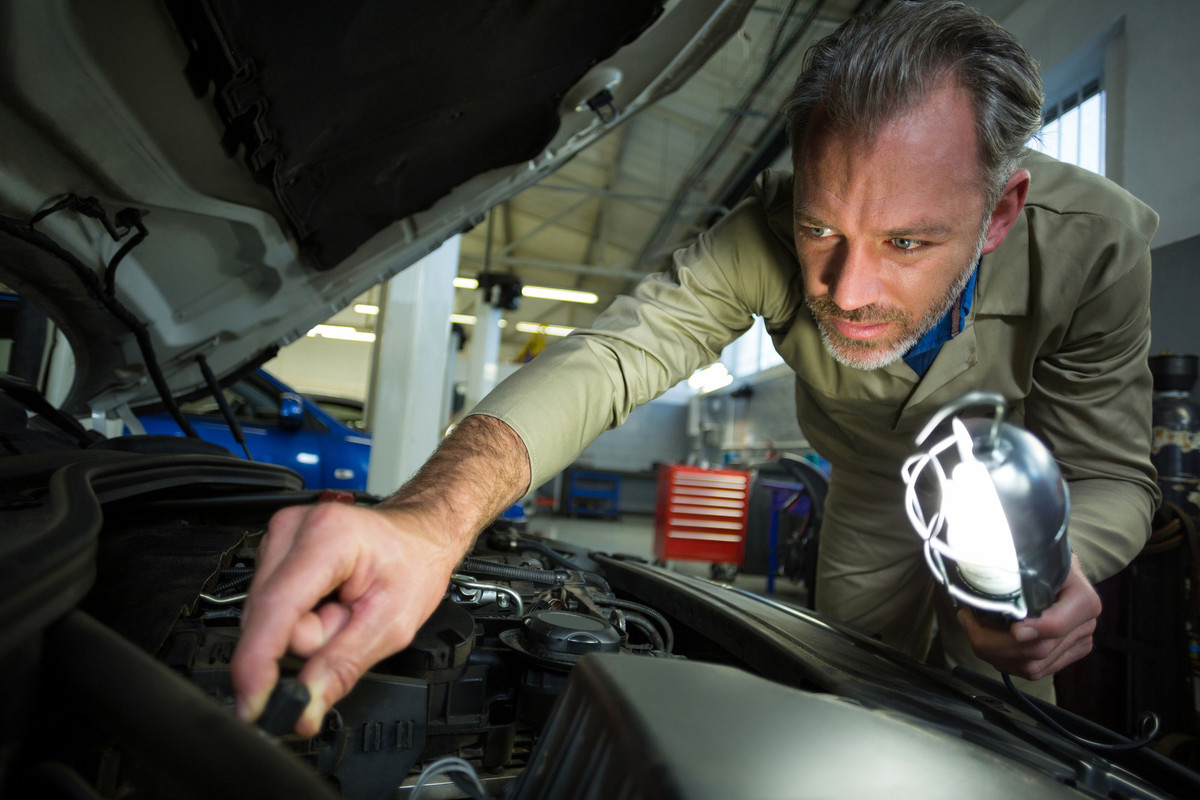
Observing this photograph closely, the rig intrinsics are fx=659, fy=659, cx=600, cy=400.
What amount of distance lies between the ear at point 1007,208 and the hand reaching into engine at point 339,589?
960 millimetres

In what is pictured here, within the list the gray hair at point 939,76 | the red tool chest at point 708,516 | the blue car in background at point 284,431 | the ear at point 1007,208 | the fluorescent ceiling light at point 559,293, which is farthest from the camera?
the fluorescent ceiling light at point 559,293

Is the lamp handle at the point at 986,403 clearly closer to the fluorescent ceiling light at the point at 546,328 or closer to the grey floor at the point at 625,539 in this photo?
the grey floor at the point at 625,539

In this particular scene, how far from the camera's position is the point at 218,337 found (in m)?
1.67

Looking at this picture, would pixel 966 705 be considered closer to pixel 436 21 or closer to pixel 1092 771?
pixel 1092 771

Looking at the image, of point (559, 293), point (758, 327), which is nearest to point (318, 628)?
point (758, 327)

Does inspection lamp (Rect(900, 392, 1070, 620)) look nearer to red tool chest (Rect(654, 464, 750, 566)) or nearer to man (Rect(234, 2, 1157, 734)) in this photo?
man (Rect(234, 2, 1157, 734))

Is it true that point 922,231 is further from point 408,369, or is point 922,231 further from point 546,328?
point 546,328

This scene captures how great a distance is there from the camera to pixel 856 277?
3.01ft

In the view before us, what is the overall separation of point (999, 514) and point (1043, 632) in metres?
0.35

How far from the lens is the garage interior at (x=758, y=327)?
1568mm

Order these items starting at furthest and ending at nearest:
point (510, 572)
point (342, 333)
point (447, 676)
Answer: point (342, 333)
point (510, 572)
point (447, 676)

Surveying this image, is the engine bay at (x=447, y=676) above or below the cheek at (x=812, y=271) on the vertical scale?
below

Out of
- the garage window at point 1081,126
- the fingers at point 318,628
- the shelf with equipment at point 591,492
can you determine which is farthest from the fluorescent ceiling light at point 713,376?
the fingers at point 318,628

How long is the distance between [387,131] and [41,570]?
98cm
